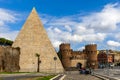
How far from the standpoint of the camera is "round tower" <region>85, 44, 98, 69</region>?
120825 mm

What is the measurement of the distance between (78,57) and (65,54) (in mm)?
5507

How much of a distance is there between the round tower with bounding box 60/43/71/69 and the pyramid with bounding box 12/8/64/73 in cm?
4183

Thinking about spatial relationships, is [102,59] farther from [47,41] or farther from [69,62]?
[47,41]

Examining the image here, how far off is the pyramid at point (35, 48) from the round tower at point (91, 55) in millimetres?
45920

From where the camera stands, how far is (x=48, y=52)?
7612 centimetres

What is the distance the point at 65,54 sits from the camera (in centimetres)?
12019

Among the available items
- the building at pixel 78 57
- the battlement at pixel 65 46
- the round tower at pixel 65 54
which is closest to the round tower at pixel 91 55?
the building at pixel 78 57

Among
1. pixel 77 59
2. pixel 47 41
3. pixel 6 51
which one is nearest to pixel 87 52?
pixel 77 59

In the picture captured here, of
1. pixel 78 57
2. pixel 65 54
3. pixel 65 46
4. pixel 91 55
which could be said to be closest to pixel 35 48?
pixel 65 54

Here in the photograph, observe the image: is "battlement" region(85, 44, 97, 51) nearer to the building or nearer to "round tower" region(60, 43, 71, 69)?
the building

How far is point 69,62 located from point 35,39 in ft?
145

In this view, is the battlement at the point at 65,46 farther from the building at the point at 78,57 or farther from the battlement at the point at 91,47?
the battlement at the point at 91,47

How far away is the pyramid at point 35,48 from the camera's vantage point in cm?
7438

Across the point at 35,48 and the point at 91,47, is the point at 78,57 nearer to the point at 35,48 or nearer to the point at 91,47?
the point at 91,47
